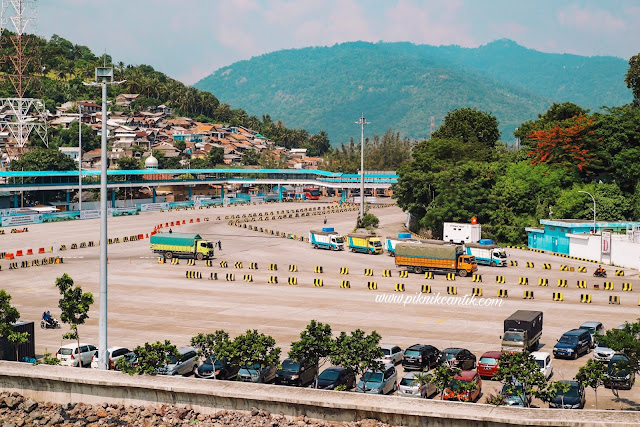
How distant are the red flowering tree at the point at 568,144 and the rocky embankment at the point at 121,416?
80061mm

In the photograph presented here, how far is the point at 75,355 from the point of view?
3734 cm

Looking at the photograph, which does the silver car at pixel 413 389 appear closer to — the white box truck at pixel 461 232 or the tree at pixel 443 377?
the tree at pixel 443 377

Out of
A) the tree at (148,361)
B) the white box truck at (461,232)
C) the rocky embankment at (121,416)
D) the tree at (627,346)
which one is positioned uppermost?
the white box truck at (461,232)

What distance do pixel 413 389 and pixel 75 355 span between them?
1779 centimetres

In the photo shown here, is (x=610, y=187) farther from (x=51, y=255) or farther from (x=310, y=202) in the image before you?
(x=310, y=202)

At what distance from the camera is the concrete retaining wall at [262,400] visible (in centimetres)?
2666

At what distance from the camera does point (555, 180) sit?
99062mm

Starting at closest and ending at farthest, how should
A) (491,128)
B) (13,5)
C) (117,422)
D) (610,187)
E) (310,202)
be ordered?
1. (117,422)
2. (610,187)
3. (491,128)
4. (13,5)
5. (310,202)

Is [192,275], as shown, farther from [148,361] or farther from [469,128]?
[469,128]

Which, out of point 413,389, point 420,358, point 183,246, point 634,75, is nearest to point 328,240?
point 183,246

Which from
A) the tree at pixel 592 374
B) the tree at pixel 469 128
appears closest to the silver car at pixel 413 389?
the tree at pixel 592 374

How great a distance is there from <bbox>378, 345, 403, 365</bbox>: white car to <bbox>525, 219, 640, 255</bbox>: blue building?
50.6m

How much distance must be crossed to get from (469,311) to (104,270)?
28861 mm

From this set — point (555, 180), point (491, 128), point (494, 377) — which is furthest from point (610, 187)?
point (494, 377)
